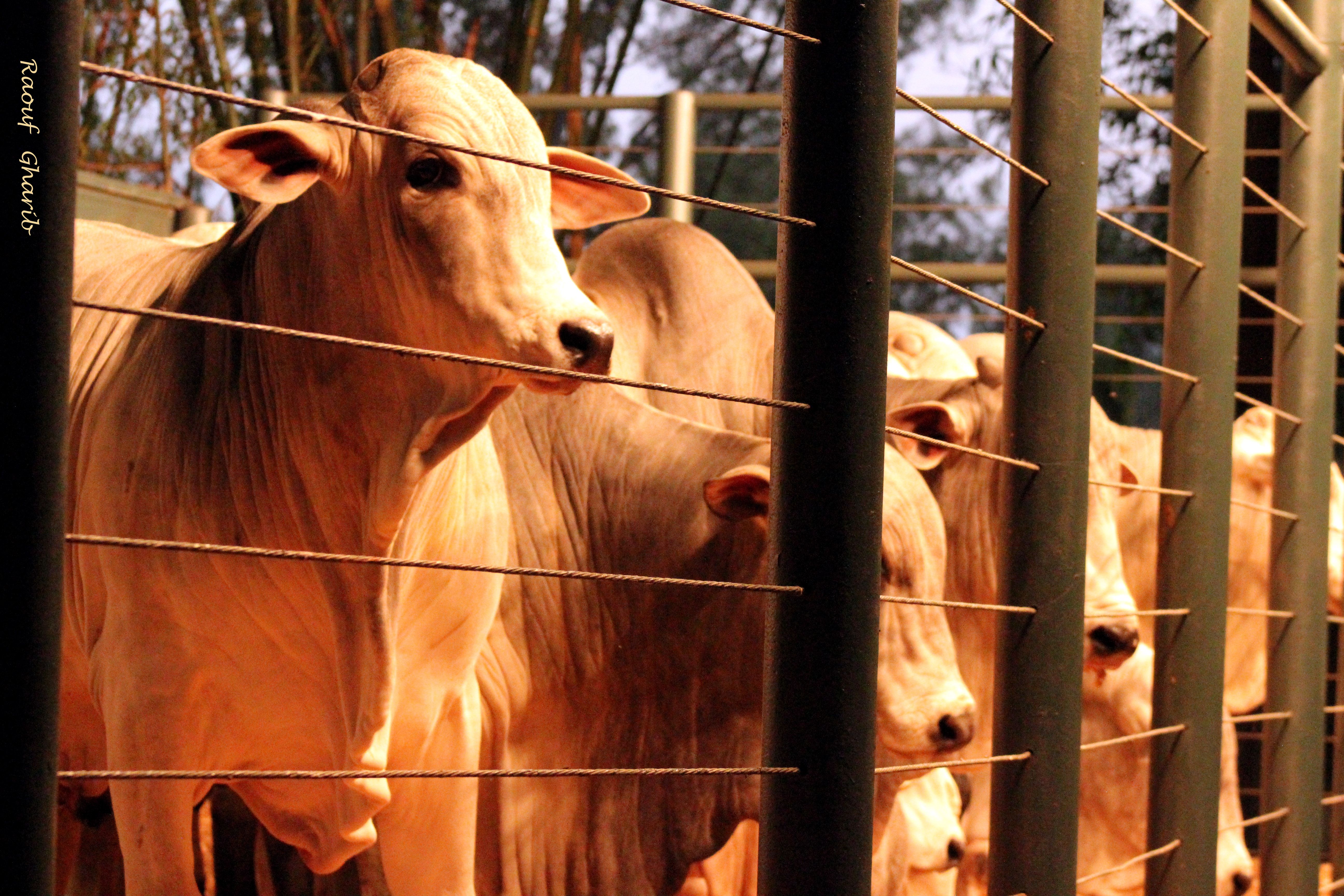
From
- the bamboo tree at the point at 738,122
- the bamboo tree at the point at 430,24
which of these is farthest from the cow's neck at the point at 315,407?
the bamboo tree at the point at 430,24

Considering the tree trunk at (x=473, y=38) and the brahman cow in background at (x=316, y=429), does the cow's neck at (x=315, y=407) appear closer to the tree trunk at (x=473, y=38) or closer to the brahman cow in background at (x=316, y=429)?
the brahman cow in background at (x=316, y=429)

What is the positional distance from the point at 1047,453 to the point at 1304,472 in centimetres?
99

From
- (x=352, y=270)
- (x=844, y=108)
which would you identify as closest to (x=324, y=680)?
(x=352, y=270)

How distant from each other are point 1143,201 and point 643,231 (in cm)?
298

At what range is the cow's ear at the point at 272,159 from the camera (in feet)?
4.76

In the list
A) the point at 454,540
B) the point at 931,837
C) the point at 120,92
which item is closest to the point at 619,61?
the point at 120,92

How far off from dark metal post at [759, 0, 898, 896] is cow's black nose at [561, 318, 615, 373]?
27cm

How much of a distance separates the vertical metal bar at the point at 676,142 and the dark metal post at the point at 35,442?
2775mm

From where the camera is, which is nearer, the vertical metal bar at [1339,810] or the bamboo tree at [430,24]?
the vertical metal bar at [1339,810]

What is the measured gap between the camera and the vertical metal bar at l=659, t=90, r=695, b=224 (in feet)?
11.6

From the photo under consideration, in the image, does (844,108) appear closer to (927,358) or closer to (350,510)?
(350,510)

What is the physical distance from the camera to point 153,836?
1.66 m

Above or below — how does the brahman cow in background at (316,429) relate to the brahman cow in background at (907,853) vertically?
above

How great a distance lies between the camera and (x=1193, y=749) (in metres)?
1.85
